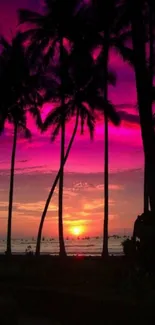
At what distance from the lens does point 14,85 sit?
134ft

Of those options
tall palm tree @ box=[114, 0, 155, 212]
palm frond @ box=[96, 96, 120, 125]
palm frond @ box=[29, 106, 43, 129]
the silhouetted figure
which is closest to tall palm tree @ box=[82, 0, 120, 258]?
palm frond @ box=[96, 96, 120, 125]

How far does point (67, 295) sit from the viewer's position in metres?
16.3

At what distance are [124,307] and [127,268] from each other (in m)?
2.77

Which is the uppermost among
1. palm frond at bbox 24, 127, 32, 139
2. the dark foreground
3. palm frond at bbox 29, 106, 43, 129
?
palm frond at bbox 29, 106, 43, 129

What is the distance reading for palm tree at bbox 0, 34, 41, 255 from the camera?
132 ft

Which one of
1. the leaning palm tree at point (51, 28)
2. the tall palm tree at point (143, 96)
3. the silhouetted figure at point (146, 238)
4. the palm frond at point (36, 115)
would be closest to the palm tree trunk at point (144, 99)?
the tall palm tree at point (143, 96)

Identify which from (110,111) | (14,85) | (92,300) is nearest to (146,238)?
(92,300)

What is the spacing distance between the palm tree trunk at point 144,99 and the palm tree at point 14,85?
2301cm

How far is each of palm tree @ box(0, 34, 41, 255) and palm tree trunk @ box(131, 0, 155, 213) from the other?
23012 mm

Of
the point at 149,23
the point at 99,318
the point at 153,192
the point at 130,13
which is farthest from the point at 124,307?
the point at 149,23

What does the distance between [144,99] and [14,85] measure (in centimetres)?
2505

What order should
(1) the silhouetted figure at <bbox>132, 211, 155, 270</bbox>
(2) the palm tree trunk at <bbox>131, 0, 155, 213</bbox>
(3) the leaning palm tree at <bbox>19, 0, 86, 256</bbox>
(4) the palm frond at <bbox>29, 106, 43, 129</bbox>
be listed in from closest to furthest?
(1) the silhouetted figure at <bbox>132, 211, 155, 270</bbox> < (2) the palm tree trunk at <bbox>131, 0, 155, 213</bbox> < (3) the leaning palm tree at <bbox>19, 0, 86, 256</bbox> < (4) the palm frond at <bbox>29, 106, 43, 129</bbox>

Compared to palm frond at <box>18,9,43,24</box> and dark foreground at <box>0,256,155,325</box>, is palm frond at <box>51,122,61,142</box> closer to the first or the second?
palm frond at <box>18,9,43,24</box>

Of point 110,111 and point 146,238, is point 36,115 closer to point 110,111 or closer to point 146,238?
point 110,111
